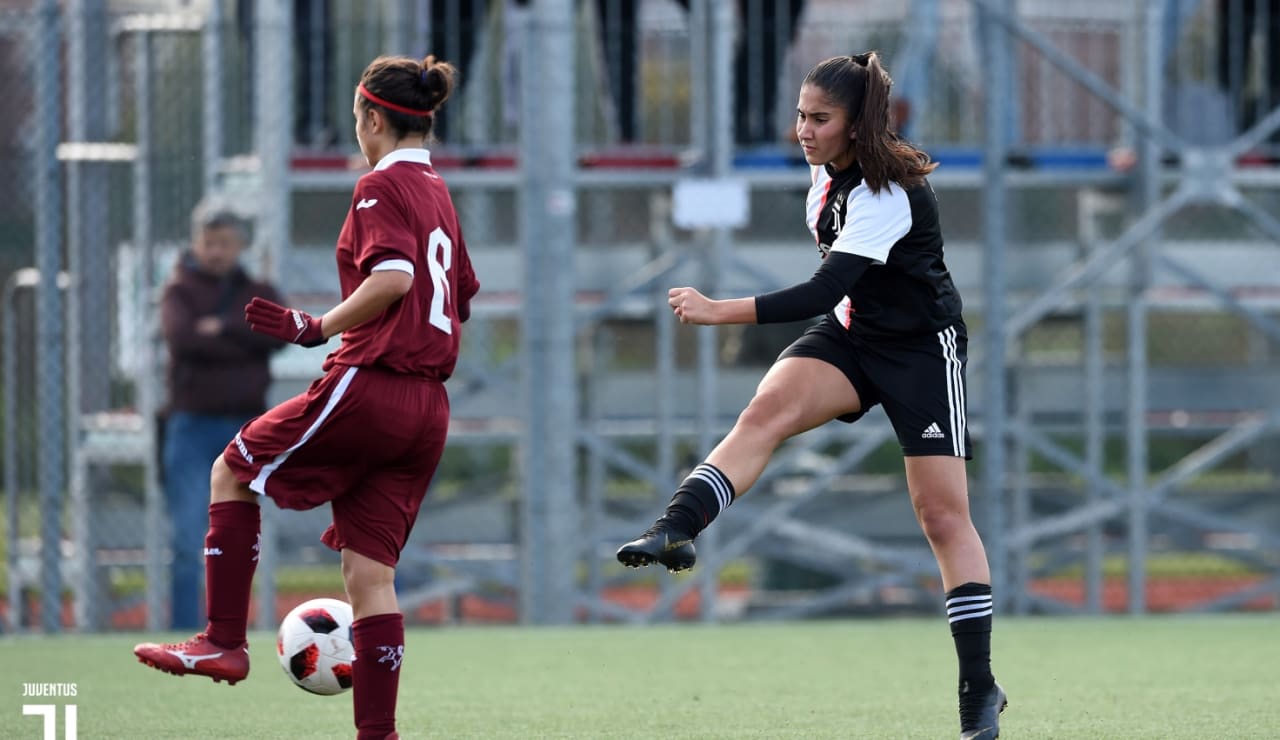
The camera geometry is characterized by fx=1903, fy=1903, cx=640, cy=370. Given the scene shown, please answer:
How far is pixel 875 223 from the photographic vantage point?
474cm

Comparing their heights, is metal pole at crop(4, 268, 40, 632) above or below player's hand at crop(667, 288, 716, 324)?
below

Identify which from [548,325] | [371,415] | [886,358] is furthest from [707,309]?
[548,325]

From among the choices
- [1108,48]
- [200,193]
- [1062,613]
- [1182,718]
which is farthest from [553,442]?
[1108,48]

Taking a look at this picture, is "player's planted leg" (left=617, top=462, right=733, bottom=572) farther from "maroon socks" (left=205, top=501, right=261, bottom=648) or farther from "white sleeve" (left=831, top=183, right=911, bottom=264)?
"maroon socks" (left=205, top=501, right=261, bottom=648)

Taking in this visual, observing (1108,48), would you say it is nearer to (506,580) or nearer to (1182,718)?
(506,580)

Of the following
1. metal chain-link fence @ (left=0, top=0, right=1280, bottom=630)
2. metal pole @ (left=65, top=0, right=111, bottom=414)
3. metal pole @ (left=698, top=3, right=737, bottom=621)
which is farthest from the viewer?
metal chain-link fence @ (left=0, top=0, right=1280, bottom=630)

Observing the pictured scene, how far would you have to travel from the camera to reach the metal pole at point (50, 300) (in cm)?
888

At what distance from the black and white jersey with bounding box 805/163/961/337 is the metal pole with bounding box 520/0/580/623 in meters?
4.33

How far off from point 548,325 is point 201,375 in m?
1.66

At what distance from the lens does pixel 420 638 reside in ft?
27.4

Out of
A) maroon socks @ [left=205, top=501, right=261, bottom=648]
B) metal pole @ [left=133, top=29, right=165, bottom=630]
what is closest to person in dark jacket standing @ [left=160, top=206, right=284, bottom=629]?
metal pole @ [left=133, top=29, right=165, bottom=630]

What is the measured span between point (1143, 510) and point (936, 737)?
4786 mm

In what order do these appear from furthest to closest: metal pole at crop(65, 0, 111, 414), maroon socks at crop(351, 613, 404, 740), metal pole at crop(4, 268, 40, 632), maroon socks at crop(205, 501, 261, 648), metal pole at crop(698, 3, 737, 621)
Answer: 1. metal pole at crop(4, 268, 40, 632)
2. metal pole at crop(698, 3, 737, 621)
3. metal pole at crop(65, 0, 111, 414)
4. maroon socks at crop(205, 501, 261, 648)
5. maroon socks at crop(351, 613, 404, 740)

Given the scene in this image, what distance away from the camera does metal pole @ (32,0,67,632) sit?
8.88m
